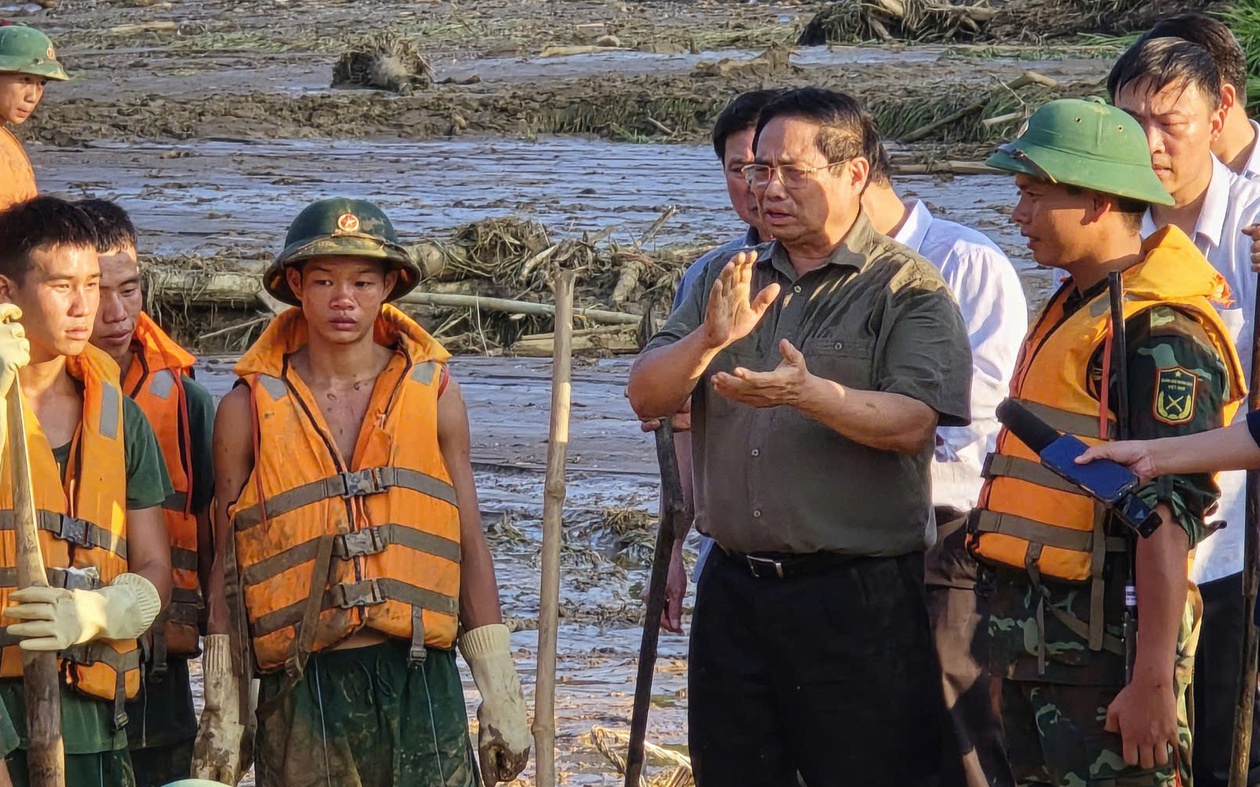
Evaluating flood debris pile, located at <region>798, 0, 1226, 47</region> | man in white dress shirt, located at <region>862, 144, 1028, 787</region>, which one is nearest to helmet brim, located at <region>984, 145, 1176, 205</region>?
man in white dress shirt, located at <region>862, 144, 1028, 787</region>

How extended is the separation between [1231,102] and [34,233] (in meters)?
3.09

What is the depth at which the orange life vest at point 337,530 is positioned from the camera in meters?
4.28

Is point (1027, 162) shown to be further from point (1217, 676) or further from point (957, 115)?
point (957, 115)

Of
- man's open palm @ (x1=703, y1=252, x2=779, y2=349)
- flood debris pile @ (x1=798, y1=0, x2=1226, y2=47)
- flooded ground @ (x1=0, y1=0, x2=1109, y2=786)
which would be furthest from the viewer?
flood debris pile @ (x1=798, y1=0, x2=1226, y2=47)

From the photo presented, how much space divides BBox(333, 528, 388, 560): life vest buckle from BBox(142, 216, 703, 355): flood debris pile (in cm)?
777

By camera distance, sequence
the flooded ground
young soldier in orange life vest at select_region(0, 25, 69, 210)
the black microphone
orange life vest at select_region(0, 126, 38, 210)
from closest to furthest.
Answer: the black microphone
orange life vest at select_region(0, 126, 38, 210)
young soldier in orange life vest at select_region(0, 25, 69, 210)
the flooded ground

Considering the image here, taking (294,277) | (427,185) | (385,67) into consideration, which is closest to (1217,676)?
(294,277)

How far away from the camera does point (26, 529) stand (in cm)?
389

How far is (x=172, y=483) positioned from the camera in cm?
457

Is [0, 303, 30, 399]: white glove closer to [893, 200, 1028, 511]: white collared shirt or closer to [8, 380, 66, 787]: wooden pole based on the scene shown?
[8, 380, 66, 787]: wooden pole

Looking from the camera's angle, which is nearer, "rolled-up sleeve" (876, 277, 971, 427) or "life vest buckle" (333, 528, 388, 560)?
"rolled-up sleeve" (876, 277, 971, 427)

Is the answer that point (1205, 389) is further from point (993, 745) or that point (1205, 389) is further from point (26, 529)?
point (26, 529)

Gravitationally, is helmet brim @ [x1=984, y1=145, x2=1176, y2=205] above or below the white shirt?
above

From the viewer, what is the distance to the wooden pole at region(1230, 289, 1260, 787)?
4102 millimetres
